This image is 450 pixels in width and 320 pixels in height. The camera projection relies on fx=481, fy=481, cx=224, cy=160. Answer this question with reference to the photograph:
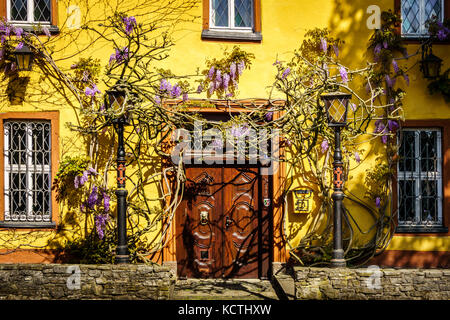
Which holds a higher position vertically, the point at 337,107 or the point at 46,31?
the point at 46,31

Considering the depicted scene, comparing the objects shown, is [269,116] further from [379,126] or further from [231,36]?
[379,126]

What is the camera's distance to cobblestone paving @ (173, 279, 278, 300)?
7.20 metres

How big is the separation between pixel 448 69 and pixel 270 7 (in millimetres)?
3286

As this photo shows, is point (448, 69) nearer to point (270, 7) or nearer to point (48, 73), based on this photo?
point (270, 7)

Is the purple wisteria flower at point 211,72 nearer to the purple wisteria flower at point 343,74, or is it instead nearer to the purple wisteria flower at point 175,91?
the purple wisteria flower at point 175,91

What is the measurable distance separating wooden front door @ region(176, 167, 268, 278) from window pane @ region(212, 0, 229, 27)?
2576mm

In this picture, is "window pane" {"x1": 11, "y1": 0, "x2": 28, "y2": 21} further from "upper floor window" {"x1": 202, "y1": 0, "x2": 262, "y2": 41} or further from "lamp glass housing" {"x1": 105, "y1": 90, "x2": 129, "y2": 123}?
"upper floor window" {"x1": 202, "y1": 0, "x2": 262, "y2": 41}

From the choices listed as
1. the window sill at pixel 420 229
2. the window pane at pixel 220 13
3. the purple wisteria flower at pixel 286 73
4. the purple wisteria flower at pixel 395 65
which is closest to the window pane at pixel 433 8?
the purple wisteria flower at pixel 395 65

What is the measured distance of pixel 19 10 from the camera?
8406mm

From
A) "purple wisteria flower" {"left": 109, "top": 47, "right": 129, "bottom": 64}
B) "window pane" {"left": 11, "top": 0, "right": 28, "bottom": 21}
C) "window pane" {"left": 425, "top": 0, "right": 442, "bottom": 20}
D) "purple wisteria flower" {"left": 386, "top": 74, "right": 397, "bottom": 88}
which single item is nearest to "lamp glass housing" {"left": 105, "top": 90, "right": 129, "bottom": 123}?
"purple wisteria flower" {"left": 109, "top": 47, "right": 129, "bottom": 64}

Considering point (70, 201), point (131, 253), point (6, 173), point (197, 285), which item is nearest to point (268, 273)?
point (197, 285)

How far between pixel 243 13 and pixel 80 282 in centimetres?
525

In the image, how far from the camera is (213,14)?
28.0ft

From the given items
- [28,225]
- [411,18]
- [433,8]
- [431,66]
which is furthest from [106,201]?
[433,8]
